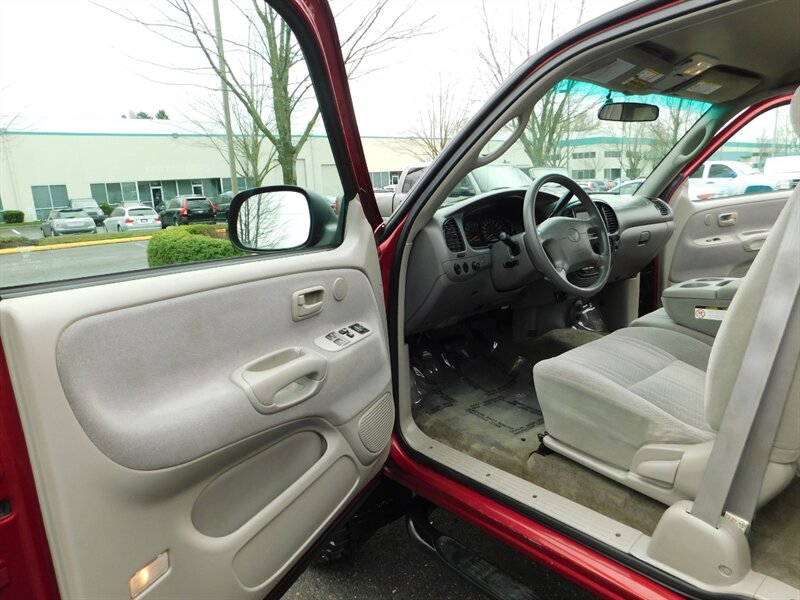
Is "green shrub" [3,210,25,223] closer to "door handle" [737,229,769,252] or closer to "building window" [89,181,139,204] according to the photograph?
"building window" [89,181,139,204]

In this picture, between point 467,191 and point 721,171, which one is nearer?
point 467,191

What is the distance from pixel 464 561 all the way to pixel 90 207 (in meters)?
1.41

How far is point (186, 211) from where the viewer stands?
4.11 ft

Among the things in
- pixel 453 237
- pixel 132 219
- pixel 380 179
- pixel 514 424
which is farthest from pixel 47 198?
pixel 380 179

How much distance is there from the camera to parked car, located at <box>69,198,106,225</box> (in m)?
0.97

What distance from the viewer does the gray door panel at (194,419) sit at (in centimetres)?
79

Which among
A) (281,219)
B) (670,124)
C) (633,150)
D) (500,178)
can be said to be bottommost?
(281,219)

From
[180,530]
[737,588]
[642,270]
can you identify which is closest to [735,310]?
[737,588]

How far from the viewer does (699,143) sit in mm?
2887

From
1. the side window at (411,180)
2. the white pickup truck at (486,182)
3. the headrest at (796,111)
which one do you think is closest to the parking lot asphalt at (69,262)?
the side window at (411,180)

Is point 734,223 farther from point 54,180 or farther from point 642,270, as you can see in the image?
point 54,180

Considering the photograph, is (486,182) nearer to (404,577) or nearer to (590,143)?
(590,143)

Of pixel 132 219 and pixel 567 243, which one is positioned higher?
pixel 132 219

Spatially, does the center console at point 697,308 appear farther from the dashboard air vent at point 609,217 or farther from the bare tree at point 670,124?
the bare tree at point 670,124
